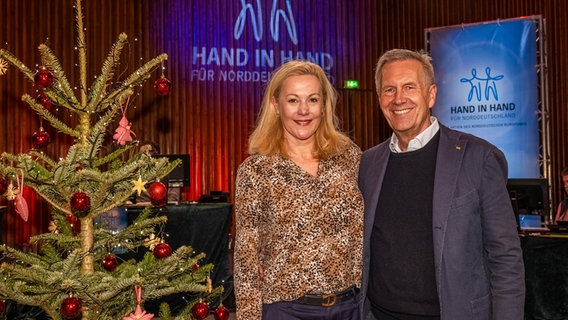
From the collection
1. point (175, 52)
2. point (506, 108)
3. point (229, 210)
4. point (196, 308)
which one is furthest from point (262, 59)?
point (196, 308)

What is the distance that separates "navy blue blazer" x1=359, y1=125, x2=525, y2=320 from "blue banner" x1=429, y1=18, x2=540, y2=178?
21.3 feet

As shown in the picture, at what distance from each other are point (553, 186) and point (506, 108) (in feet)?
5.82

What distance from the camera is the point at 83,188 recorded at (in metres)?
2.46

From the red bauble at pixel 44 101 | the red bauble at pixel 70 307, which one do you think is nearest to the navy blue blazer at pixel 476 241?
the red bauble at pixel 70 307

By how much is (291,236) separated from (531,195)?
4357 millimetres

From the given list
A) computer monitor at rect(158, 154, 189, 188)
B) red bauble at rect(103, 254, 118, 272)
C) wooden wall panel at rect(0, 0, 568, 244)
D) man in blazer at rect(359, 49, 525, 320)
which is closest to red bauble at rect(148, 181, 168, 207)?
red bauble at rect(103, 254, 118, 272)

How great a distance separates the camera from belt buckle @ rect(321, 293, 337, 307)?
7.54ft

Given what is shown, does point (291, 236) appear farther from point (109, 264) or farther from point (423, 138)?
point (109, 264)

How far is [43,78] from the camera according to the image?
228 cm

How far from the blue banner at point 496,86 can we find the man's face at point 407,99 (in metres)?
6.40

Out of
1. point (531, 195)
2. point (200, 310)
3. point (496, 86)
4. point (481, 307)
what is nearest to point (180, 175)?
point (531, 195)

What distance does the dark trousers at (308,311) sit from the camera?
2.29 meters

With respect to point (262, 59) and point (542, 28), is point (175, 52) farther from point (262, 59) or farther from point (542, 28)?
point (542, 28)

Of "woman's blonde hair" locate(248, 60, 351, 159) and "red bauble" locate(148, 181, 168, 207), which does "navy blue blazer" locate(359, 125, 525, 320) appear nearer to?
"woman's blonde hair" locate(248, 60, 351, 159)
